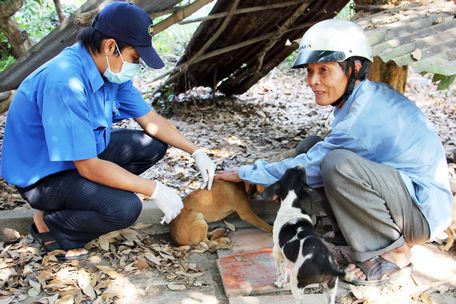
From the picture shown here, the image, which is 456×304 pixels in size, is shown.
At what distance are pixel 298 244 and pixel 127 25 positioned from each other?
1712 mm

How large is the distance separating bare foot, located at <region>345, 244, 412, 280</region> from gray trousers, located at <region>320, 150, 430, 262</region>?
73 mm

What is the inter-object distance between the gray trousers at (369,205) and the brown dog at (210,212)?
96 cm

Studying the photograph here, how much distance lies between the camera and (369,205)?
2990 millimetres

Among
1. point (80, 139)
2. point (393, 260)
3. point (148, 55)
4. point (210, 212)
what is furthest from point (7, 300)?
point (393, 260)

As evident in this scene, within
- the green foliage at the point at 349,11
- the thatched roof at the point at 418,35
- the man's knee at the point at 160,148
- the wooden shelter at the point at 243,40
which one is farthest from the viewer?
the wooden shelter at the point at 243,40

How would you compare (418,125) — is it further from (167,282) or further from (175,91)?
(175,91)

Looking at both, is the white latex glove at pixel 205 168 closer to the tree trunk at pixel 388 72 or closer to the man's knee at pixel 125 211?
the man's knee at pixel 125 211

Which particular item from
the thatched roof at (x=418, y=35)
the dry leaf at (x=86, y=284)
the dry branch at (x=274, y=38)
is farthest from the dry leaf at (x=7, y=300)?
the dry branch at (x=274, y=38)

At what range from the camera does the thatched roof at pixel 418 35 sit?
291cm

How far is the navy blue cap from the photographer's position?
3064 millimetres

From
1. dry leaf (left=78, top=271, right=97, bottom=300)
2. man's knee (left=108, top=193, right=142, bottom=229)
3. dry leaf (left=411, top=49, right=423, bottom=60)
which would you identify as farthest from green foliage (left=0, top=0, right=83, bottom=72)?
dry leaf (left=411, top=49, right=423, bottom=60)

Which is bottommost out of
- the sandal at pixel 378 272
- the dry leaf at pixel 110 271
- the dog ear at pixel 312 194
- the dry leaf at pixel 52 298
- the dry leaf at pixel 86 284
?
the sandal at pixel 378 272

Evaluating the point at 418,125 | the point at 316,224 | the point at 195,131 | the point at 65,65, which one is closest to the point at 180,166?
the point at 195,131

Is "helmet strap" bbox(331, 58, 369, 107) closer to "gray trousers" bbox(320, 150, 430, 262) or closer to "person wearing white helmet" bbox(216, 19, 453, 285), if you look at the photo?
"person wearing white helmet" bbox(216, 19, 453, 285)
